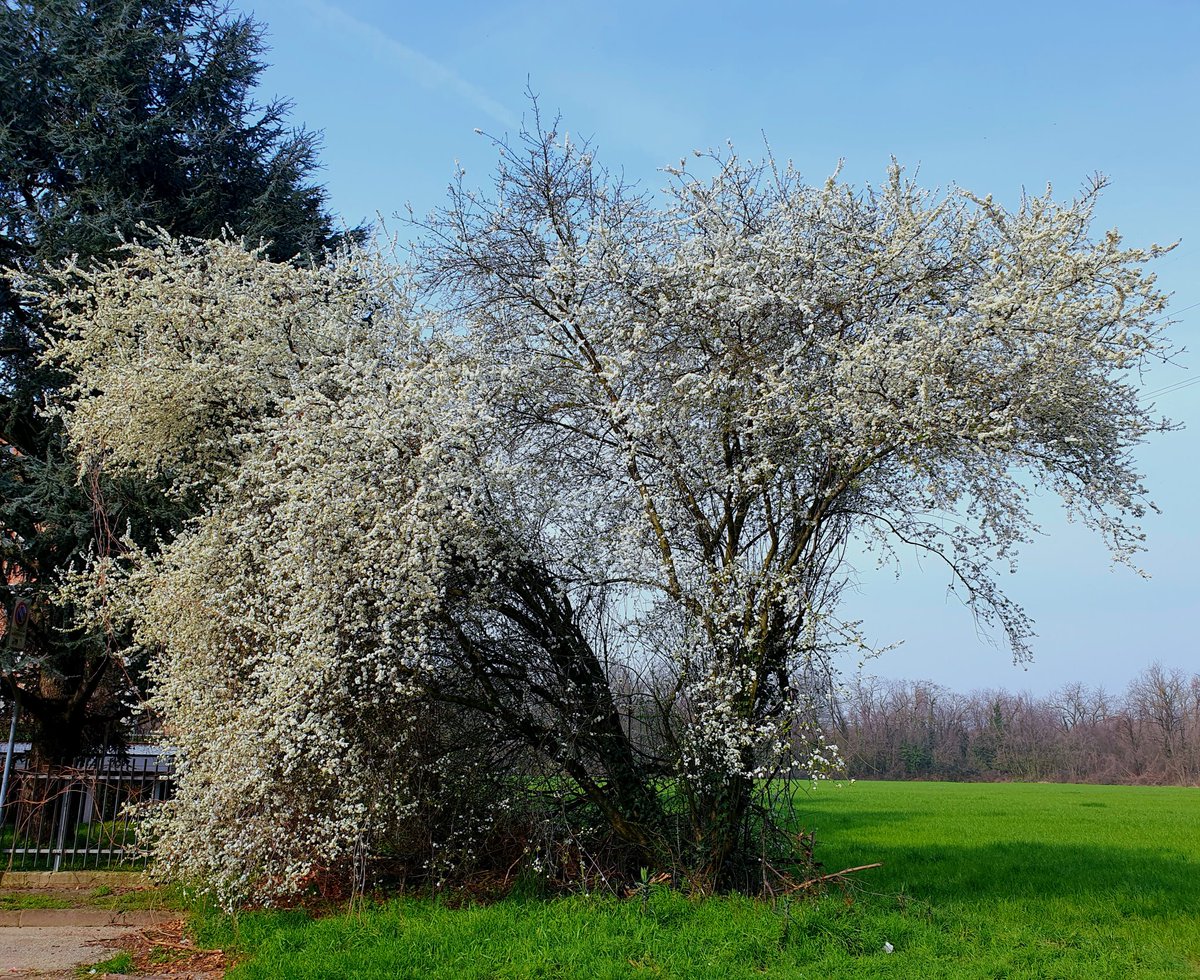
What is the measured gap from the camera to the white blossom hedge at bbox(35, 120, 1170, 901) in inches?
299

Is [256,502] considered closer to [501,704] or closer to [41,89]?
[501,704]

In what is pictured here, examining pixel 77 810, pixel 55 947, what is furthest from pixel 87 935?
pixel 77 810

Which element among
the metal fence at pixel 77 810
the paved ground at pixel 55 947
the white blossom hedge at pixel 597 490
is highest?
the white blossom hedge at pixel 597 490

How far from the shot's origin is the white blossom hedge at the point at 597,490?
7594mm

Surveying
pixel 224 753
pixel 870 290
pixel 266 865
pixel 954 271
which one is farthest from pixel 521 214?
pixel 266 865

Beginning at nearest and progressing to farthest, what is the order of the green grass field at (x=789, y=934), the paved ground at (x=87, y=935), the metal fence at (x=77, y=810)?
the green grass field at (x=789, y=934) → the paved ground at (x=87, y=935) → the metal fence at (x=77, y=810)

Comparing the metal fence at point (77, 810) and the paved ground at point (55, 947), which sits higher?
the metal fence at point (77, 810)

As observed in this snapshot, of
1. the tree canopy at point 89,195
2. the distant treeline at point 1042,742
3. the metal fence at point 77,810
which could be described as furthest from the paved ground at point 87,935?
the distant treeline at point 1042,742

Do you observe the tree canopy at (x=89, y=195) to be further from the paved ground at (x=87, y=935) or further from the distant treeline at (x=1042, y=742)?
the distant treeline at (x=1042, y=742)

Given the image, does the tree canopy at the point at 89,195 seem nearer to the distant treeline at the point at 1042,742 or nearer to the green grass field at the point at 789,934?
the green grass field at the point at 789,934

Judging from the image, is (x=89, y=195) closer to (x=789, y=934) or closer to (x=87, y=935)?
(x=87, y=935)

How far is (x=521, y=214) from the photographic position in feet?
30.0

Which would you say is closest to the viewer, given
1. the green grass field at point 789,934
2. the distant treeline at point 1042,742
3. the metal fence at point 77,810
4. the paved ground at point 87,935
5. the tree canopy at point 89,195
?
the green grass field at point 789,934

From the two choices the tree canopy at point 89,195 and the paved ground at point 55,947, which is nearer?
the paved ground at point 55,947
